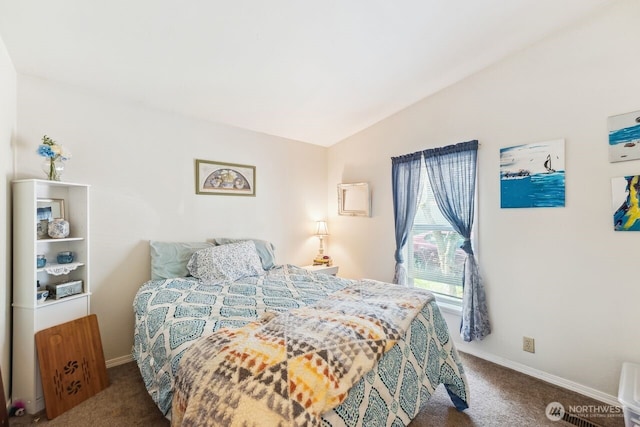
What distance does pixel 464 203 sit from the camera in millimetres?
2689

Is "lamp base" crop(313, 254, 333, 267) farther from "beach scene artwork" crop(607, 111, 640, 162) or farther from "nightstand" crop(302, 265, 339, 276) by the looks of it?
"beach scene artwork" crop(607, 111, 640, 162)

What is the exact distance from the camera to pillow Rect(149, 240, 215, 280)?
253 cm

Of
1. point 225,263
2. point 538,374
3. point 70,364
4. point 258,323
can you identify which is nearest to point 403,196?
point 538,374

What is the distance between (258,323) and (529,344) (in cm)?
236

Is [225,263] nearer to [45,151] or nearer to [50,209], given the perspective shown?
[50,209]

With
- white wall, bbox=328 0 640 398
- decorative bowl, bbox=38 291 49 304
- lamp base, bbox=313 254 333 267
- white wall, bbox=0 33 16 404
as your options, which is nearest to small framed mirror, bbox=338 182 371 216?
lamp base, bbox=313 254 333 267

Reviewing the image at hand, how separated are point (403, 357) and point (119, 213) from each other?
8.47 feet

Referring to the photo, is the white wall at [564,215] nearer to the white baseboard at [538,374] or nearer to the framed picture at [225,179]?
the white baseboard at [538,374]

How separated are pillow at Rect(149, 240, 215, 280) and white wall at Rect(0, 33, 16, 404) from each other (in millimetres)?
886

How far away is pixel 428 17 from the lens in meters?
1.91

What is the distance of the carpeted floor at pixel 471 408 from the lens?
1.77m

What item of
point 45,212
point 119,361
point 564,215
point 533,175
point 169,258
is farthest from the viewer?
point 169,258

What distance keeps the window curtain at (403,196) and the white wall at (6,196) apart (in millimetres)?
3265

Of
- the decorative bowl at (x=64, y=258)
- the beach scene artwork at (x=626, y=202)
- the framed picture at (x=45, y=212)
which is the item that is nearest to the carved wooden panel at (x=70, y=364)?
the decorative bowl at (x=64, y=258)
